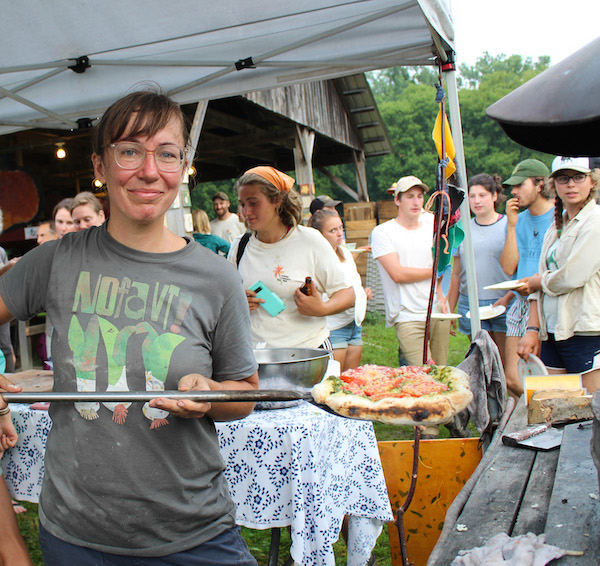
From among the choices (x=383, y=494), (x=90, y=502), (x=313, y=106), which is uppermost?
(x=313, y=106)

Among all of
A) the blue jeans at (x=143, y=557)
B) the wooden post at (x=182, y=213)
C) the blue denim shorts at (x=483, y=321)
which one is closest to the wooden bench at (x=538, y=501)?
the blue jeans at (x=143, y=557)

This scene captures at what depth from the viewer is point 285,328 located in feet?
10.5

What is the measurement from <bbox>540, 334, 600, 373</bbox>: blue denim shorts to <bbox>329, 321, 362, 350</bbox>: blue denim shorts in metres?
1.55

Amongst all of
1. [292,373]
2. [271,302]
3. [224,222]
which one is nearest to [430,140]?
[224,222]

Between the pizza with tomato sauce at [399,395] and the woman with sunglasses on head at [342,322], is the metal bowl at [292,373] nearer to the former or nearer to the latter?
the pizza with tomato sauce at [399,395]

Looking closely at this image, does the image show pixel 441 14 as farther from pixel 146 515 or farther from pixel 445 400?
pixel 146 515

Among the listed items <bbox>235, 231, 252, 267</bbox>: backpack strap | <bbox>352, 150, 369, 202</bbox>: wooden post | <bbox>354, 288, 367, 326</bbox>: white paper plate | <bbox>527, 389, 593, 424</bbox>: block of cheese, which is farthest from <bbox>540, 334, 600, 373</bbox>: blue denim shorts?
<bbox>352, 150, 369, 202</bbox>: wooden post

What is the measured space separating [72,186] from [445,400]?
1306 cm

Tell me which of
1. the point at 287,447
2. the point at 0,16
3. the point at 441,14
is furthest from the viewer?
the point at 0,16

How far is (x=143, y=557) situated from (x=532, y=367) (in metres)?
3.09

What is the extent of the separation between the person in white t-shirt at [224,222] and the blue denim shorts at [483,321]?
507 centimetres

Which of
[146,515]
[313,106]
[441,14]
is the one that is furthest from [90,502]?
[313,106]

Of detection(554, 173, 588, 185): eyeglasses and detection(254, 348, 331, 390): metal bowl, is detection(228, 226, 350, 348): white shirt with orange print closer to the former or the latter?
detection(254, 348, 331, 390): metal bowl

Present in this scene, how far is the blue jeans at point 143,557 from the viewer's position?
145cm
